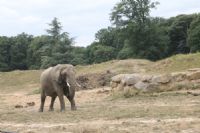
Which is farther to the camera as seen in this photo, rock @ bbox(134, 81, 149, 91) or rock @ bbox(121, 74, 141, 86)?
rock @ bbox(121, 74, 141, 86)

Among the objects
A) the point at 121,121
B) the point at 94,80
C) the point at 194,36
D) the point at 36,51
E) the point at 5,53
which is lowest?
the point at 121,121

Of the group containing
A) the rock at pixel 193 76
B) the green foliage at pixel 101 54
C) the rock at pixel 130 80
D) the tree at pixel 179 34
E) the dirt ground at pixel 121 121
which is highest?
the tree at pixel 179 34

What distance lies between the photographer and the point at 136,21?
76.2 m

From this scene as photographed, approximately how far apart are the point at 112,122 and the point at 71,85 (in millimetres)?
5408

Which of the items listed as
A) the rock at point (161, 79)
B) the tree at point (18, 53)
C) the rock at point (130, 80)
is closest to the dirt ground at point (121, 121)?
the rock at point (161, 79)

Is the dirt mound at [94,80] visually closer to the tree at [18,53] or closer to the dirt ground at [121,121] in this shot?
the dirt ground at [121,121]

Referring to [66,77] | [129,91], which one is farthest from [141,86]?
[66,77]

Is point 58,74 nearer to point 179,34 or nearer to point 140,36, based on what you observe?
point 140,36

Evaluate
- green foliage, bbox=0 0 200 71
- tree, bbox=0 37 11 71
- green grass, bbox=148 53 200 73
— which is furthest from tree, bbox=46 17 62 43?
green grass, bbox=148 53 200 73

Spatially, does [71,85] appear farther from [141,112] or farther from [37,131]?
[37,131]

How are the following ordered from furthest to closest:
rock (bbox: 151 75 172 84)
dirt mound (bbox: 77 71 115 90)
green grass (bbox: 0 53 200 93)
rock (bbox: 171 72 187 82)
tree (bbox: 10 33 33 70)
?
tree (bbox: 10 33 33 70) → green grass (bbox: 0 53 200 93) → dirt mound (bbox: 77 71 115 90) → rock (bbox: 171 72 187 82) → rock (bbox: 151 75 172 84)

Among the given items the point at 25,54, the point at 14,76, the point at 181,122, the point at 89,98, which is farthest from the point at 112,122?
the point at 25,54

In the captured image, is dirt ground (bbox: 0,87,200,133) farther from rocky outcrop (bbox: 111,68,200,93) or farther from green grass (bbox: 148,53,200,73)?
green grass (bbox: 148,53,200,73)

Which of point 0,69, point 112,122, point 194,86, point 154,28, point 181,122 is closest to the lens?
point 181,122
